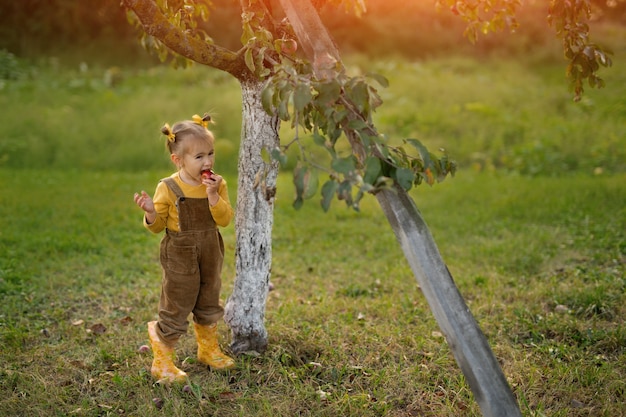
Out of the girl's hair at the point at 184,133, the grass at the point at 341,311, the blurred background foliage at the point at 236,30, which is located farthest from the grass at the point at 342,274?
the blurred background foliage at the point at 236,30

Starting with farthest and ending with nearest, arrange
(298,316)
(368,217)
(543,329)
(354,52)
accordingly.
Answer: (354,52)
(368,217)
(298,316)
(543,329)

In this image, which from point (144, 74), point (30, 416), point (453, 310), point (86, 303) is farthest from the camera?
point (144, 74)

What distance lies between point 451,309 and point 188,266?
1.41m

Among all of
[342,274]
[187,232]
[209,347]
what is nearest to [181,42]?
[187,232]

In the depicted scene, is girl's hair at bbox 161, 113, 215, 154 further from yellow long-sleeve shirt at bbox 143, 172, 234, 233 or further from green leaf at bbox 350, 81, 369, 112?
green leaf at bbox 350, 81, 369, 112

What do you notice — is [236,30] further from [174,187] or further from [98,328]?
[174,187]

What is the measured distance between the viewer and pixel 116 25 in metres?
16.0

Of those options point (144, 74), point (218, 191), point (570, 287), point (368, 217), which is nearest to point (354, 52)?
point (144, 74)

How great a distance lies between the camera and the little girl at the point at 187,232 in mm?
3365

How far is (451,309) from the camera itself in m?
2.62

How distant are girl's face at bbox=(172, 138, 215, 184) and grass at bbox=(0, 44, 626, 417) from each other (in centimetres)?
104

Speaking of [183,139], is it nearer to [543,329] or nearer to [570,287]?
[543,329]

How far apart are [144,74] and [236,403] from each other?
38.4 ft

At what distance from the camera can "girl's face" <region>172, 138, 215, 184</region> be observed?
3354mm
